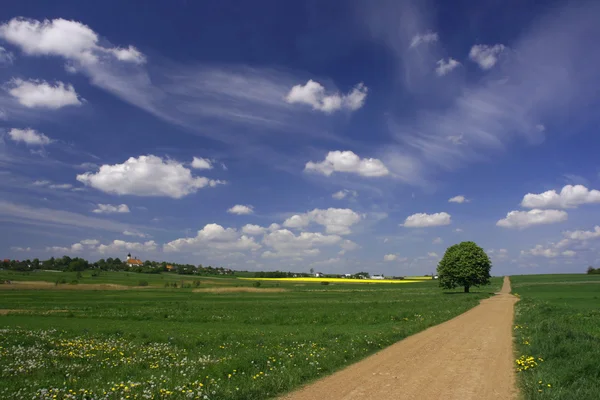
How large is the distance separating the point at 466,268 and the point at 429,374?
7701 centimetres

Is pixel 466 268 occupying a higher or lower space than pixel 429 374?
higher

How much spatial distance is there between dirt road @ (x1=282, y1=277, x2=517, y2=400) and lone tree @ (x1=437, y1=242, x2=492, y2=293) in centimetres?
6778

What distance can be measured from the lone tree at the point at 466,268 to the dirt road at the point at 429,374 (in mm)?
67778

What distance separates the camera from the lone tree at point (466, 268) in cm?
8338

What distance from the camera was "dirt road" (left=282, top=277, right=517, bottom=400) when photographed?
426 inches

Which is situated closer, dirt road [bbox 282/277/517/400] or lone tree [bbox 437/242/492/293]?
Result: dirt road [bbox 282/277/517/400]

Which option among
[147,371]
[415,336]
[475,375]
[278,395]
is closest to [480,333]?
[415,336]

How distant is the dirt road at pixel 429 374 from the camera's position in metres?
10.8

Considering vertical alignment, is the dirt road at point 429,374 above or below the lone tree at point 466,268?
below

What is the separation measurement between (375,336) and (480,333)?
723 centimetres

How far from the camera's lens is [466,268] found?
272ft

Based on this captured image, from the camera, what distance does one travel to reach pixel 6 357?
53.0ft

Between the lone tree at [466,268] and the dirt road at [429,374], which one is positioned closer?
the dirt road at [429,374]

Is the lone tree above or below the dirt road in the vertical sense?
above
